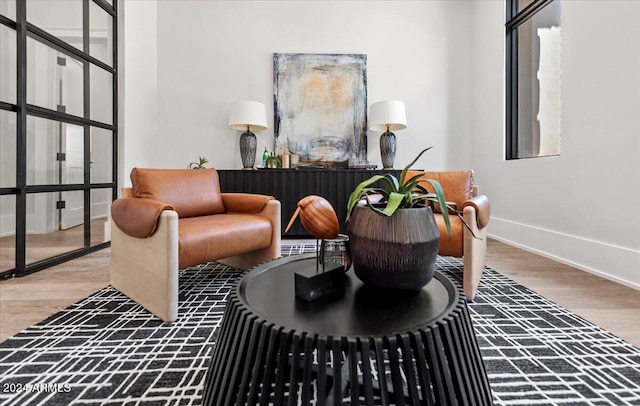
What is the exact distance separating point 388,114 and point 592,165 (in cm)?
177

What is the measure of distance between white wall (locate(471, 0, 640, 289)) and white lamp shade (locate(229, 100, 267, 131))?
8.77 ft

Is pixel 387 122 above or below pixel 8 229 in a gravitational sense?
above

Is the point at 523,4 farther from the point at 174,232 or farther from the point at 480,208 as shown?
the point at 174,232

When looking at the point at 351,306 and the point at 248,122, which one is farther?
the point at 248,122

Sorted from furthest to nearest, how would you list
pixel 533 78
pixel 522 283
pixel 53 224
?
1. pixel 533 78
2. pixel 53 224
3. pixel 522 283

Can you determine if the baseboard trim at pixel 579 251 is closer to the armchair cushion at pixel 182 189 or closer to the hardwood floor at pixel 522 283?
the hardwood floor at pixel 522 283

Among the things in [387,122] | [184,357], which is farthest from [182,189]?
[387,122]

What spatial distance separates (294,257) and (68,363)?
0.92 meters

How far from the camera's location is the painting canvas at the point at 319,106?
3.57 meters

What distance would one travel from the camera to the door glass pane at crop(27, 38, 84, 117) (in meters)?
2.20

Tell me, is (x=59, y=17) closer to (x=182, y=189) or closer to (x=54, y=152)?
(x=54, y=152)

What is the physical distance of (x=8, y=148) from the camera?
2.05m

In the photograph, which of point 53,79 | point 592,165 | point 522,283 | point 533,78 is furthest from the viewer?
point 533,78

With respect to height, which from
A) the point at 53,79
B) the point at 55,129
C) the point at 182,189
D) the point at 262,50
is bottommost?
the point at 182,189
